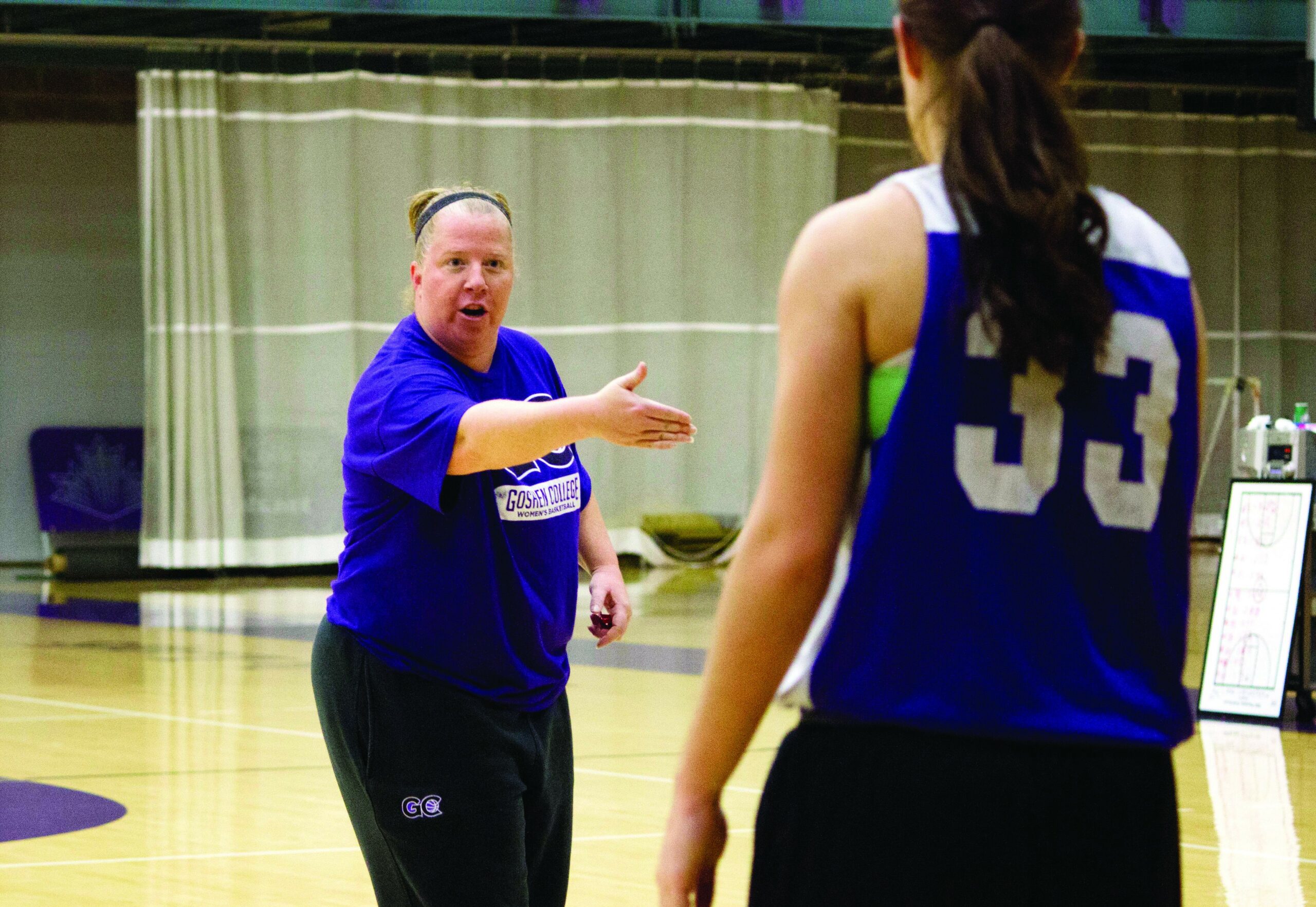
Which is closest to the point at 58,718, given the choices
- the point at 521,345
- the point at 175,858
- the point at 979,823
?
the point at 175,858

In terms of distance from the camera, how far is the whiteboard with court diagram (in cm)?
618

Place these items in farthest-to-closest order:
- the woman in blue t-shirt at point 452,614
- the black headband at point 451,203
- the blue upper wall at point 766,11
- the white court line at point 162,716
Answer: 1. the blue upper wall at point 766,11
2. the white court line at point 162,716
3. the black headband at point 451,203
4. the woman in blue t-shirt at point 452,614

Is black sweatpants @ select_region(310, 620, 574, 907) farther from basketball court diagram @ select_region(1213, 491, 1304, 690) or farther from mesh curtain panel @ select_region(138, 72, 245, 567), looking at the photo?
mesh curtain panel @ select_region(138, 72, 245, 567)

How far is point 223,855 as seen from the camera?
4.24 meters

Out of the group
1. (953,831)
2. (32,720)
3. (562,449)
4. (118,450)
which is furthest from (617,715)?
(118,450)

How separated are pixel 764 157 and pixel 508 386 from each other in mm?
9860

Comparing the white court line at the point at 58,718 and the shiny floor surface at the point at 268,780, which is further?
the white court line at the point at 58,718

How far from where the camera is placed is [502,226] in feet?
7.45

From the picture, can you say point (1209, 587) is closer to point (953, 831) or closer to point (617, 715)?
point (617, 715)

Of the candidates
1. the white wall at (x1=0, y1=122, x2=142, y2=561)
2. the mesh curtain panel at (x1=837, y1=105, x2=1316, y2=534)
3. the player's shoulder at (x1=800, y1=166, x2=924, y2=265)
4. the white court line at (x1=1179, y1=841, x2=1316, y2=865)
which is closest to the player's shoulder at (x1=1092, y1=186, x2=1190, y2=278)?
the player's shoulder at (x1=800, y1=166, x2=924, y2=265)

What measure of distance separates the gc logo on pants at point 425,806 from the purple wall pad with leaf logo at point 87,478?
34.8 ft

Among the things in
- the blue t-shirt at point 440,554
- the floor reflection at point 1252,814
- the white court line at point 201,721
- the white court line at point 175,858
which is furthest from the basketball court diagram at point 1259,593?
the blue t-shirt at point 440,554

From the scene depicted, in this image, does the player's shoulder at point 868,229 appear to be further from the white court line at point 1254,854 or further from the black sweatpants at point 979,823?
the white court line at point 1254,854

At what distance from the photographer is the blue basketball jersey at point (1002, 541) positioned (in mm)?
1188
